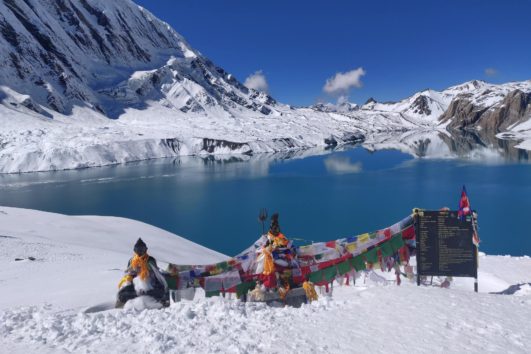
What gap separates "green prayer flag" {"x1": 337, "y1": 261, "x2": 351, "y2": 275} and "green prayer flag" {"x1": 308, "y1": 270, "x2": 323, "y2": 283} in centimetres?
55

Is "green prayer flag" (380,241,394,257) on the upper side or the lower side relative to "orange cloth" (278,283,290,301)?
upper

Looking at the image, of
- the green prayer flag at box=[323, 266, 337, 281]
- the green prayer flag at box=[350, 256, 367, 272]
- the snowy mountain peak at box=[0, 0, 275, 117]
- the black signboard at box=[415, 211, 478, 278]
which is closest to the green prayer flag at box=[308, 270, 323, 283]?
the green prayer flag at box=[323, 266, 337, 281]

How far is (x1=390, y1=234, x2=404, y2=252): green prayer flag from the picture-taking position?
11.0 meters

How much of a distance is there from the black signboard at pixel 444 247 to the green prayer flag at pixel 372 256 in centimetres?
112

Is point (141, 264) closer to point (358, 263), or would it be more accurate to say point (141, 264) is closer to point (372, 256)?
point (358, 263)

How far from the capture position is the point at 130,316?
295 inches

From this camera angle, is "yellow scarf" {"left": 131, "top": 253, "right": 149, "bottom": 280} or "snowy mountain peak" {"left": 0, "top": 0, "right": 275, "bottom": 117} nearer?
"yellow scarf" {"left": 131, "top": 253, "right": 149, "bottom": 280}

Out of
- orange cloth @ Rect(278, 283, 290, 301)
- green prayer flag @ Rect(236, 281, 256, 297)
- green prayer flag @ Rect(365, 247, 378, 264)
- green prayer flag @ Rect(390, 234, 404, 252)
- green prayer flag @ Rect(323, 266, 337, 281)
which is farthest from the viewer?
green prayer flag @ Rect(390, 234, 404, 252)

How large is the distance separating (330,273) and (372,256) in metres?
1.29

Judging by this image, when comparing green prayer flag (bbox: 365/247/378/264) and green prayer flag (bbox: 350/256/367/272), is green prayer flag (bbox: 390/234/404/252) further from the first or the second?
green prayer flag (bbox: 350/256/367/272)

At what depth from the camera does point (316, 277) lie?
1040 cm

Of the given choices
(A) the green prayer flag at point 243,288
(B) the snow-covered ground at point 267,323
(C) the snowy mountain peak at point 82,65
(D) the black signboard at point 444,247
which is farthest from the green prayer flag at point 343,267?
(C) the snowy mountain peak at point 82,65

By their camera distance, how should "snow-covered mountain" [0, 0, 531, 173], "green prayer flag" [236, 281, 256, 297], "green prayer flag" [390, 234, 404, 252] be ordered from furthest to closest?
"snow-covered mountain" [0, 0, 531, 173]
"green prayer flag" [390, 234, 404, 252]
"green prayer flag" [236, 281, 256, 297]

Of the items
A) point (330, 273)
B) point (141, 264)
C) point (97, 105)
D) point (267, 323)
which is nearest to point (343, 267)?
point (330, 273)
